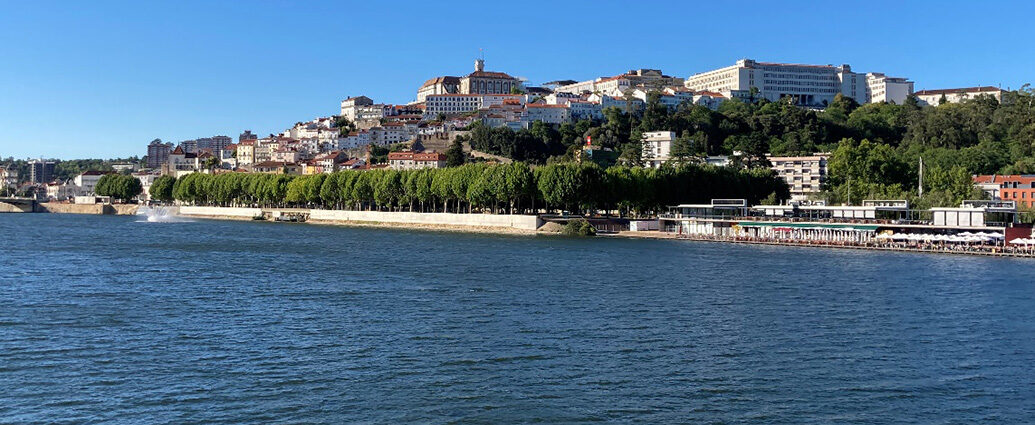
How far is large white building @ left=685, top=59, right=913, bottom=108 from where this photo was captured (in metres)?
142

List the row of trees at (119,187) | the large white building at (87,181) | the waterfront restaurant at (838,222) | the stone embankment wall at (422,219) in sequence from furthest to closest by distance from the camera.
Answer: the large white building at (87,181), the row of trees at (119,187), the stone embankment wall at (422,219), the waterfront restaurant at (838,222)

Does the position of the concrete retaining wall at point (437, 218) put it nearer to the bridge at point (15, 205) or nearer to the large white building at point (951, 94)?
the bridge at point (15, 205)

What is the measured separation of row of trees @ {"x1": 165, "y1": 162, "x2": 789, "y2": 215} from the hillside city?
7296 millimetres

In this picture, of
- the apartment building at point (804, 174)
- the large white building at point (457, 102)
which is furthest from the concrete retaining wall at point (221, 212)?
the apartment building at point (804, 174)

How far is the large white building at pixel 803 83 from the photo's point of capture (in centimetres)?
14238

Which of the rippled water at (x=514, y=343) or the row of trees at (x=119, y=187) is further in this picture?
the row of trees at (x=119, y=187)

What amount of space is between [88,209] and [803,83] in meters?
99.3

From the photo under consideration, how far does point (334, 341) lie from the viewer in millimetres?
20969

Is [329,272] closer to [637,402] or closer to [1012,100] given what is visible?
[637,402]

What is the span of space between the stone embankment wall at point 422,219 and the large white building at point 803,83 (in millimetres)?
73598

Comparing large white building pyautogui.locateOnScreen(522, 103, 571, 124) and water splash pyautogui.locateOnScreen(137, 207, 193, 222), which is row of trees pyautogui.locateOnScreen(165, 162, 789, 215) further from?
large white building pyautogui.locateOnScreen(522, 103, 571, 124)

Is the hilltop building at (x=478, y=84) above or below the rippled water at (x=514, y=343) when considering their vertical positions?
above

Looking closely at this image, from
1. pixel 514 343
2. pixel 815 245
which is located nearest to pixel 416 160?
pixel 815 245

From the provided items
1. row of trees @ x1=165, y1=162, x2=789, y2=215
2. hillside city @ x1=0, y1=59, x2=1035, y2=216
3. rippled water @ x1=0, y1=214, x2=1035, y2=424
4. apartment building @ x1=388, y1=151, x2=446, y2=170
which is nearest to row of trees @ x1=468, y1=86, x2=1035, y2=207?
hillside city @ x1=0, y1=59, x2=1035, y2=216
